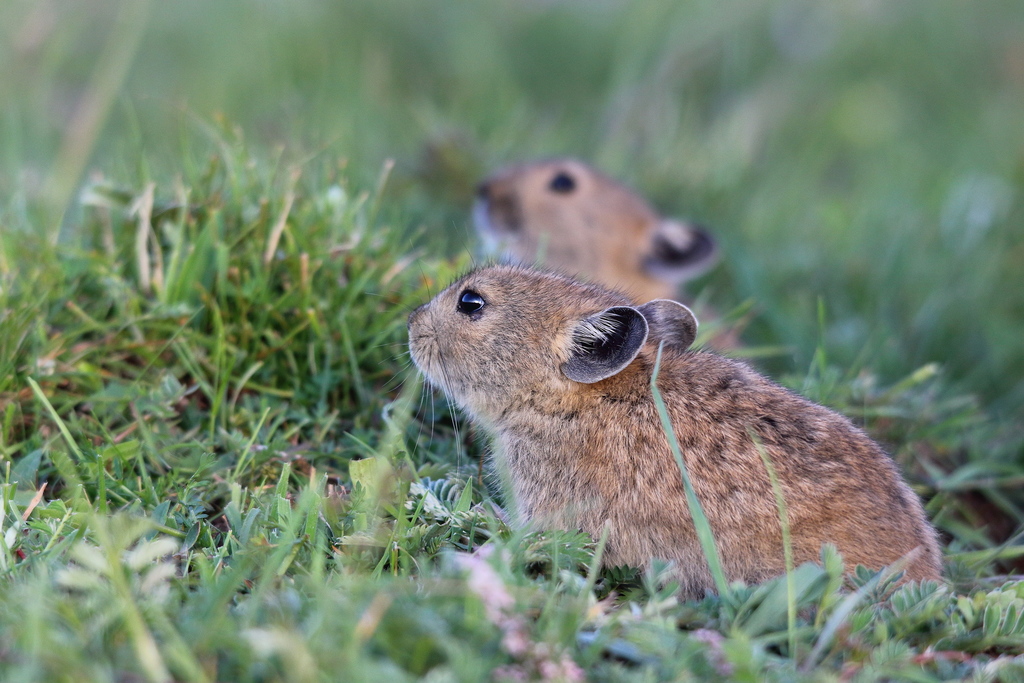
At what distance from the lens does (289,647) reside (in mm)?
2242

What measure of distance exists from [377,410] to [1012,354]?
482 centimetres

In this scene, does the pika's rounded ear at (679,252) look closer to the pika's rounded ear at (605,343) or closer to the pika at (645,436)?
the pika at (645,436)

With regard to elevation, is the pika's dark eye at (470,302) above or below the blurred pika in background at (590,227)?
above

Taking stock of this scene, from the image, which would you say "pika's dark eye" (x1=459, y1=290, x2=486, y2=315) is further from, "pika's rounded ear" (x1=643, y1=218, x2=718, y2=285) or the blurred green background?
"pika's rounded ear" (x1=643, y1=218, x2=718, y2=285)

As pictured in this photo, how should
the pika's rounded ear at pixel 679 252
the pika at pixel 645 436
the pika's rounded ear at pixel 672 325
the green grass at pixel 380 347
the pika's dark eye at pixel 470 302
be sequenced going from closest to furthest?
1. the green grass at pixel 380 347
2. the pika at pixel 645 436
3. the pika's rounded ear at pixel 672 325
4. the pika's dark eye at pixel 470 302
5. the pika's rounded ear at pixel 679 252

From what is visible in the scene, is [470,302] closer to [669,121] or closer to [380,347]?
[380,347]

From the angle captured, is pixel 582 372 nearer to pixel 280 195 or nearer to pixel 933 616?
pixel 933 616

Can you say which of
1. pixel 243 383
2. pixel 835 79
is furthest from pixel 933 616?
pixel 835 79

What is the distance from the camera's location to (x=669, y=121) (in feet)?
30.0

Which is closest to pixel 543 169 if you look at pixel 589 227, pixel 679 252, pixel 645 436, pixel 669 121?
pixel 589 227

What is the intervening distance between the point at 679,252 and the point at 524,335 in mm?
3509

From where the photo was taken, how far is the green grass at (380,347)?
2678 mm

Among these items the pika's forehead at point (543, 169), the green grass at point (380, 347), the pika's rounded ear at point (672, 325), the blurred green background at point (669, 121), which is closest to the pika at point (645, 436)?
the pika's rounded ear at point (672, 325)

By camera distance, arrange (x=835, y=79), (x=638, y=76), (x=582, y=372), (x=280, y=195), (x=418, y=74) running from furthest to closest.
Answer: (x=835, y=79) → (x=418, y=74) → (x=638, y=76) → (x=280, y=195) → (x=582, y=372)
